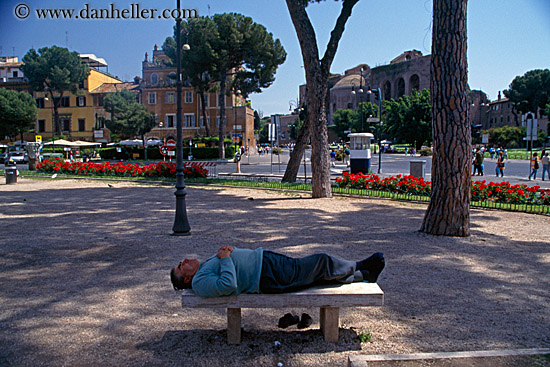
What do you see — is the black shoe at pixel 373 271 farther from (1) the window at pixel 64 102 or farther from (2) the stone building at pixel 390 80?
(2) the stone building at pixel 390 80

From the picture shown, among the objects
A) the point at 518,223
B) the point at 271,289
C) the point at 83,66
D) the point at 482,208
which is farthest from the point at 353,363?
the point at 83,66

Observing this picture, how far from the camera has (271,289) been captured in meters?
3.51

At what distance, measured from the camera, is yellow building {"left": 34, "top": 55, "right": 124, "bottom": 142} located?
6850 centimetres

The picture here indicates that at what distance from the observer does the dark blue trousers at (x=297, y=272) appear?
11.6 ft

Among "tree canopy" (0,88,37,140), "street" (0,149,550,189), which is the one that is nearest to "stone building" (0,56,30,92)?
"tree canopy" (0,88,37,140)

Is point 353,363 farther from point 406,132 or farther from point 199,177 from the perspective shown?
point 406,132

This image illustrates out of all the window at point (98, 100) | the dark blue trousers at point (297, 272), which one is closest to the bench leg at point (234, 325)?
the dark blue trousers at point (297, 272)

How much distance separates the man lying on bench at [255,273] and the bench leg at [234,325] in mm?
181

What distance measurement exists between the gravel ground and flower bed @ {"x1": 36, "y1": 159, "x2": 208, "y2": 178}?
9714mm

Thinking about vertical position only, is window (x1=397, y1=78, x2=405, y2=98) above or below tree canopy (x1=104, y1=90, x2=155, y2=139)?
above

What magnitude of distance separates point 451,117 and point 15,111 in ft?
209

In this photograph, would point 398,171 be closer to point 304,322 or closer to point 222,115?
point 222,115

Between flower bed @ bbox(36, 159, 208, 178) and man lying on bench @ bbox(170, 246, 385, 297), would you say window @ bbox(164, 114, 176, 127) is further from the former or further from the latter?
man lying on bench @ bbox(170, 246, 385, 297)

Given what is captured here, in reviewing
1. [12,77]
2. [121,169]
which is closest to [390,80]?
[12,77]
